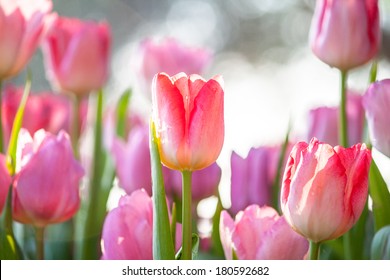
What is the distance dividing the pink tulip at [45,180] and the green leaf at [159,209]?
8cm

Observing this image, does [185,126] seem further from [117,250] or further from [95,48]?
[95,48]

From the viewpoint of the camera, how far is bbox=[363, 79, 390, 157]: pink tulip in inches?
14.0

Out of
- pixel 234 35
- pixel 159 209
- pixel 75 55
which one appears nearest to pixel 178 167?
pixel 159 209

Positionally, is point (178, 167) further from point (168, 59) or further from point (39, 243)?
point (168, 59)

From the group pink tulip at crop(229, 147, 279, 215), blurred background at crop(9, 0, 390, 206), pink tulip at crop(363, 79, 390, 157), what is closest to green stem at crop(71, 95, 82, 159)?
pink tulip at crop(229, 147, 279, 215)

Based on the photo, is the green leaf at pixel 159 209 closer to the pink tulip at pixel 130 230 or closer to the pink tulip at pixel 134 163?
the pink tulip at pixel 130 230

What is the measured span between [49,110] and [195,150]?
0.88ft

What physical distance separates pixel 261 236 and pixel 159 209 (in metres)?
0.05

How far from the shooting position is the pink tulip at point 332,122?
49 centimetres

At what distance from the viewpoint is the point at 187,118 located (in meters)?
0.33

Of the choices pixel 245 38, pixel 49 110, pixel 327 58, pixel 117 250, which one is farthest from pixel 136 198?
pixel 245 38

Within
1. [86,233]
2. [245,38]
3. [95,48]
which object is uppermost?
[245,38]

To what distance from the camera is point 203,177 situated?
1.64 ft

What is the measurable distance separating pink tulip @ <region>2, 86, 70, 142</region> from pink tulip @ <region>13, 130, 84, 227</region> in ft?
0.46
